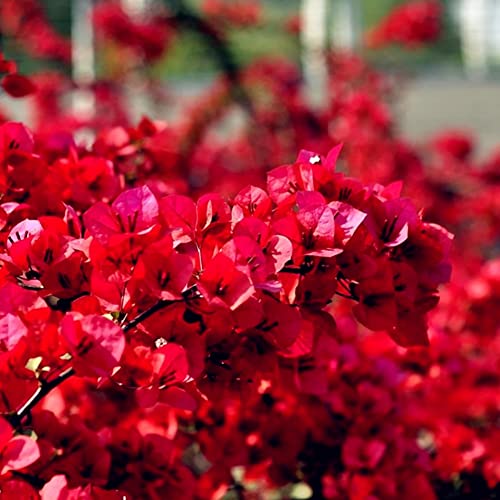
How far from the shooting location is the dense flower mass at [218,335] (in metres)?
0.87

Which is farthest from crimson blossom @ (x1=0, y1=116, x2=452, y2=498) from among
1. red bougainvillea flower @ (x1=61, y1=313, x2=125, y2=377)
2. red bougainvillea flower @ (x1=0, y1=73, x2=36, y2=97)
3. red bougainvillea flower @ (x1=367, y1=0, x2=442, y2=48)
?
red bougainvillea flower @ (x1=367, y1=0, x2=442, y2=48)

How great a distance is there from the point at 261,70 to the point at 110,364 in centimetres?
477

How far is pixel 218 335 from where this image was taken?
35.2 inches

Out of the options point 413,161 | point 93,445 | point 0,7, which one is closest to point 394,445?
point 93,445

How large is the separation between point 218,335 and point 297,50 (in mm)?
9129

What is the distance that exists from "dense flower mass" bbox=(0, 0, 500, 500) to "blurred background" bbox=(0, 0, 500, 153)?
3128 millimetres

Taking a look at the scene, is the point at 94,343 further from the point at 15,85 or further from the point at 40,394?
the point at 15,85

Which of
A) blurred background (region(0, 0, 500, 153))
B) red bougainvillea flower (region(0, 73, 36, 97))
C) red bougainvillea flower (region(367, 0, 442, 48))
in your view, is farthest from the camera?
red bougainvillea flower (region(367, 0, 442, 48))

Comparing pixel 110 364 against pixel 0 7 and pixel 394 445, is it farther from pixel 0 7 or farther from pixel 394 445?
pixel 0 7

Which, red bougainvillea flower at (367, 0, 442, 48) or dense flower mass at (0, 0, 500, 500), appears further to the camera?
red bougainvillea flower at (367, 0, 442, 48)

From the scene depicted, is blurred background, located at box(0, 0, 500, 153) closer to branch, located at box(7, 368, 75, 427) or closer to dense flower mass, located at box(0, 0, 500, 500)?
dense flower mass, located at box(0, 0, 500, 500)

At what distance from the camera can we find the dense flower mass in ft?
2.84

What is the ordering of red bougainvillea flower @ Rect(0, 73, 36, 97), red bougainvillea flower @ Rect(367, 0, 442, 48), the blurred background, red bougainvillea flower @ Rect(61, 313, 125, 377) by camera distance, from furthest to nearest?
red bougainvillea flower @ Rect(367, 0, 442, 48) → the blurred background → red bougainvillea flower @ Rect(0, 73, 36, 97) → red bougainvillea flower @ Rect(61, 313, 125, 377)

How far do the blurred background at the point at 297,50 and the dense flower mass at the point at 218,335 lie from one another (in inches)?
123
